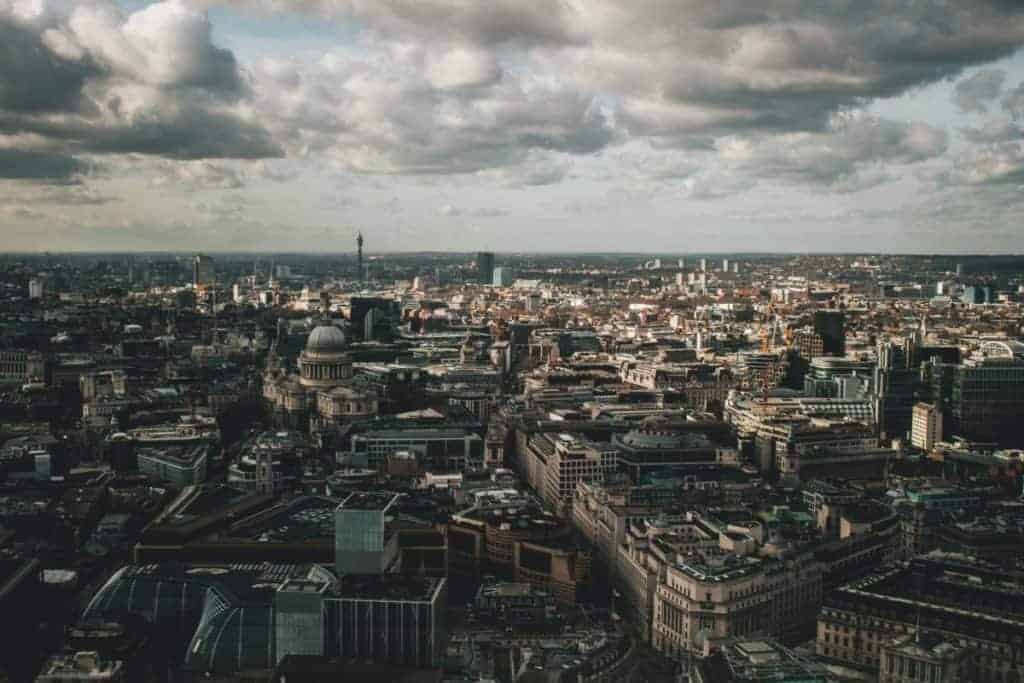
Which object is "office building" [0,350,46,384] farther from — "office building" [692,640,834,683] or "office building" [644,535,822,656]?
"office building" [692,640,834,683]

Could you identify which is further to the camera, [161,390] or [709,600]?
[161,390]

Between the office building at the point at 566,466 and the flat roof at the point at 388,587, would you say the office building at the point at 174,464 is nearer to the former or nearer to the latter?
the office building at the point at 566,466

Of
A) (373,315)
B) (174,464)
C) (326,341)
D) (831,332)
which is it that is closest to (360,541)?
(174,464)

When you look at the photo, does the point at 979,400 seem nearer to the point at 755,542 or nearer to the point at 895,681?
the point at 755,542

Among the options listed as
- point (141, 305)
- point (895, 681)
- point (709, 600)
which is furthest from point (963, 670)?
point (141, 305)

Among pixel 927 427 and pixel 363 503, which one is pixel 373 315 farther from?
pixel 363 503
